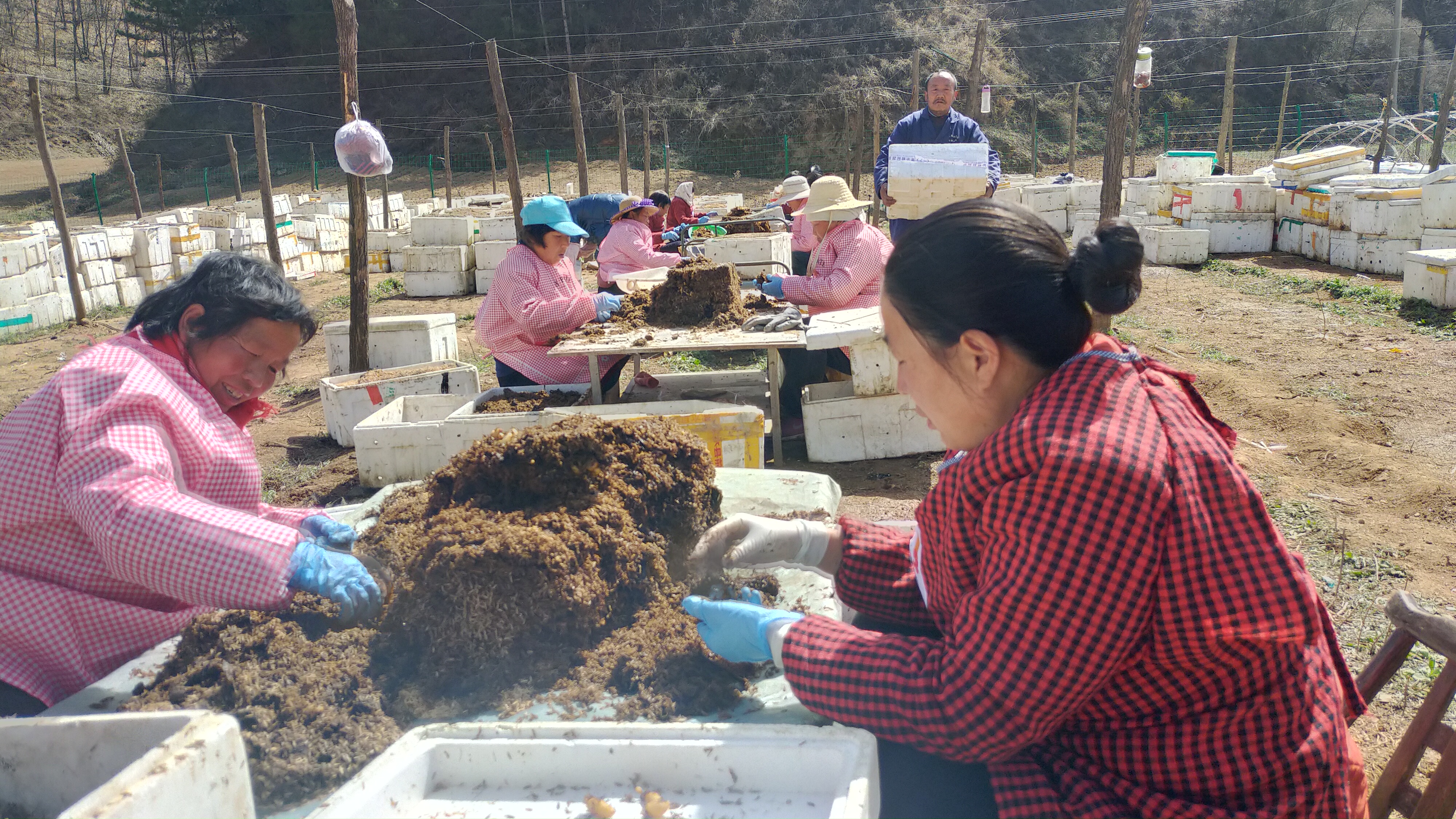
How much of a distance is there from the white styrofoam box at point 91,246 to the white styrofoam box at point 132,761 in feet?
40.9

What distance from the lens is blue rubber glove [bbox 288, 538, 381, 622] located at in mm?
1816

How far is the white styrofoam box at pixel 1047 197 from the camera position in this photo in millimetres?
14453

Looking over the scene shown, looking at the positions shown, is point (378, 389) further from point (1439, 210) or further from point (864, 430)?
point (1439, 210)

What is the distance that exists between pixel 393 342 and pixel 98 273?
708cm

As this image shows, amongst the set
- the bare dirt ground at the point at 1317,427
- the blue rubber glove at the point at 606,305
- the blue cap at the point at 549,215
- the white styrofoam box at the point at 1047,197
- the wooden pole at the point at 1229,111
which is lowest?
the bare dirt ground at the point at 1317,427

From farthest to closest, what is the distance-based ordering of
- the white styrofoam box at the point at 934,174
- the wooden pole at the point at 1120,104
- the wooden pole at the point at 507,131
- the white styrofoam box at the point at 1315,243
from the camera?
the white styrofoam box at the point at 1315,243
the wooden pole at the point at 507,131
the wooden pole at the point at 1120,104
the white styrofoam box at the point at 934,174

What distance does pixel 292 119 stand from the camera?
3766 cm

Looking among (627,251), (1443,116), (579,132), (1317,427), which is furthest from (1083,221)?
(1317,427)

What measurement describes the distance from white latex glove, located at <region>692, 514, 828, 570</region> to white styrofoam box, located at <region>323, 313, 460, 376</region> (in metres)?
5.59

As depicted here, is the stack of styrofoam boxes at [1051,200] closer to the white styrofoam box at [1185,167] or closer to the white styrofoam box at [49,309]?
the white styrofoam box at [1185,167]

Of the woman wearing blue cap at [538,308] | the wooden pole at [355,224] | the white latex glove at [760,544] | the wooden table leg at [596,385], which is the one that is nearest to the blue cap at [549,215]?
the woman wearing blue cap at [538,308]

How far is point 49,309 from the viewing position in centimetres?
1111

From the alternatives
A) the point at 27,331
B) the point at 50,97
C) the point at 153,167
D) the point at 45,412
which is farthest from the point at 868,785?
the point at 50,97

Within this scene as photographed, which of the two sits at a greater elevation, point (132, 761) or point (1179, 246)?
point (132, 761)
